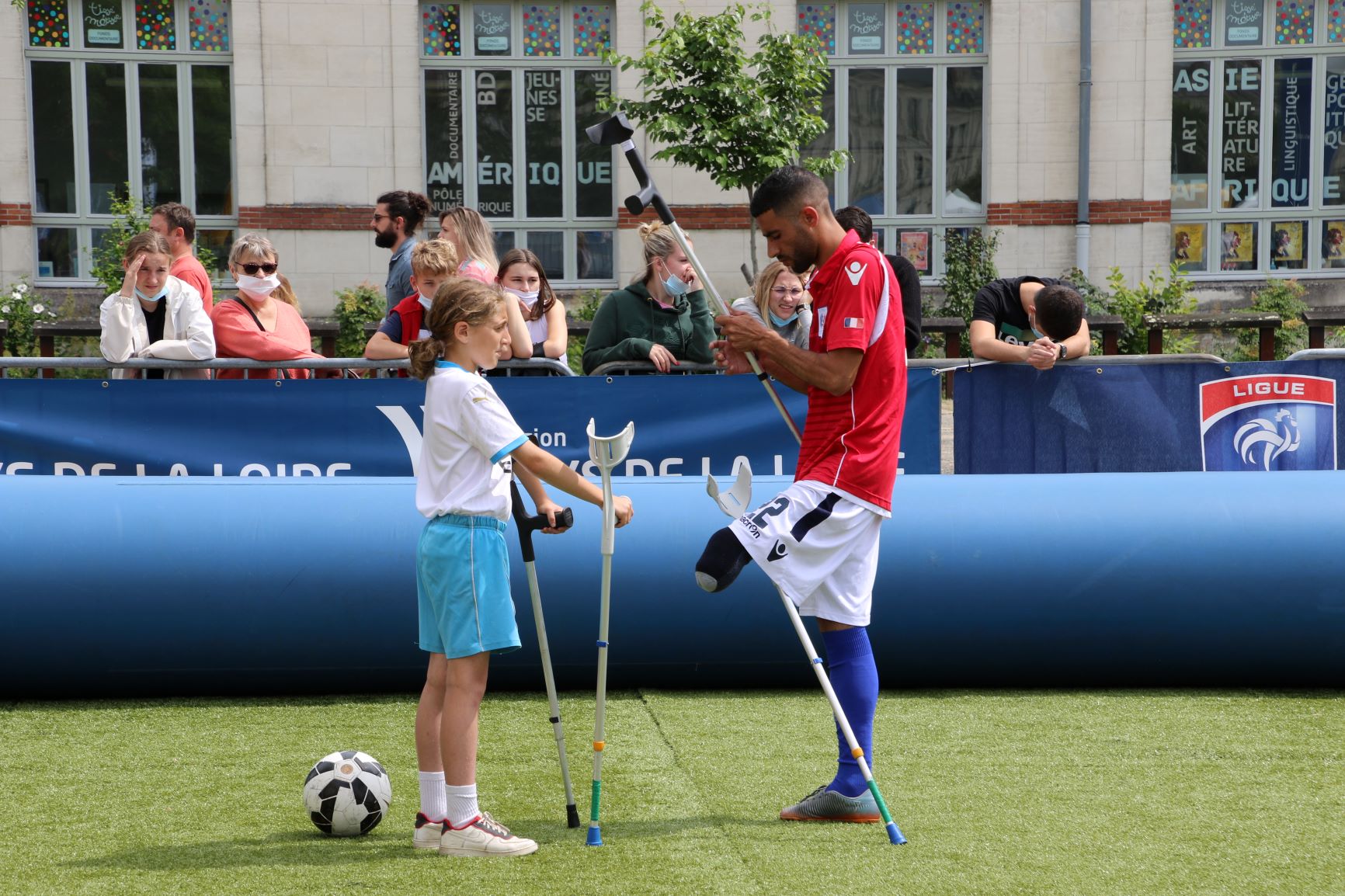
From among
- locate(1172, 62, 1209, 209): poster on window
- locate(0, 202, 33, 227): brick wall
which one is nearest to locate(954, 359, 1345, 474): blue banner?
locate(1172, 62, 1209, 209): poster on window

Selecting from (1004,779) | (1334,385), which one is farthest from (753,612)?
(1334,385)

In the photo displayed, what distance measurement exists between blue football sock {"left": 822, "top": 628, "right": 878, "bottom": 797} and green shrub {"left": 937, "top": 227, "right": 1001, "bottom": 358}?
13779 millimetres

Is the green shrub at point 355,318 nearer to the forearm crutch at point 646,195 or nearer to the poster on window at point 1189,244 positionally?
the poster on window at point 1189,244

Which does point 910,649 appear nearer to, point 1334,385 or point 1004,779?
point 1004,779

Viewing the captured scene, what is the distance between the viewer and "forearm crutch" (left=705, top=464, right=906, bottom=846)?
14.2ft

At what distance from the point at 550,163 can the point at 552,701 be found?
15.2 metres

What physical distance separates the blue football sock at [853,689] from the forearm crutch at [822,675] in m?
0.03

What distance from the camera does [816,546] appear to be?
4.48 meters

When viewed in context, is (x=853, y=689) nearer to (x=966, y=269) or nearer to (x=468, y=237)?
(x=468, y=237)

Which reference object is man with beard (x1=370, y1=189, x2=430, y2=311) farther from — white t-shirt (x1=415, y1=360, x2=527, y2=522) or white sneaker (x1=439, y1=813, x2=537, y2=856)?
white sneaker (x1=439, y1=813, x2=537, y2=856)

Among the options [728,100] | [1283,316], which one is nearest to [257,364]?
[728,100]

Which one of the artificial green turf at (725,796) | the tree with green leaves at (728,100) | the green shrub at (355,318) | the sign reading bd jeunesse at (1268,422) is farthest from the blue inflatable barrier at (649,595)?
the green shrub at (355,318)

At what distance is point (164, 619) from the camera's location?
6090 mm

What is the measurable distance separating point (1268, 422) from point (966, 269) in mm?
10908
